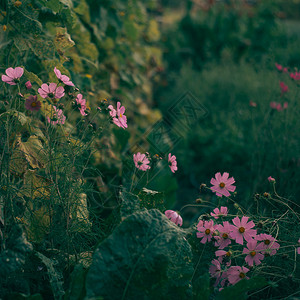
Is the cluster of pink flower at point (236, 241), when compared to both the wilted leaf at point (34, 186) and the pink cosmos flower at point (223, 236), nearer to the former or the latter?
the pink cosmos flower at point (223, 236)

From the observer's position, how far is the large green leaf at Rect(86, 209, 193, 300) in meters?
1.07

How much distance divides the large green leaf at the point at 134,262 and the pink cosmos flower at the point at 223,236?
20 cm

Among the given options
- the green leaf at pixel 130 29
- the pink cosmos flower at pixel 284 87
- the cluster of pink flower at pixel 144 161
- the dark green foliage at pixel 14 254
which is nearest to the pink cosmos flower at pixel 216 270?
the cluster of pink flower at pixel 144 161

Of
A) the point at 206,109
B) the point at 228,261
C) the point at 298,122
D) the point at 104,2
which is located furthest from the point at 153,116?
the point at 228,261

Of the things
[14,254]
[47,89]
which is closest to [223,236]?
[14,254]

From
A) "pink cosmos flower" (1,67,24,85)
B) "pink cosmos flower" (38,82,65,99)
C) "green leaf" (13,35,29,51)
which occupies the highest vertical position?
"pink cosmos flower" (1,67,24,85)

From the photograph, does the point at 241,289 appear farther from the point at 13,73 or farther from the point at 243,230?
the point at 13,73

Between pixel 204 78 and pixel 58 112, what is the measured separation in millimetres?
3693

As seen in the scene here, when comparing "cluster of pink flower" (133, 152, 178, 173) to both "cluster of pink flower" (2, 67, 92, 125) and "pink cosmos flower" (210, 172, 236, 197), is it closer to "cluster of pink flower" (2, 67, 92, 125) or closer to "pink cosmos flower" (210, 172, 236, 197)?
"pink cosmos flower" (210, 172, 236, 197)

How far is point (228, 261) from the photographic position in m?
1.32

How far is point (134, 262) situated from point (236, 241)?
36cm

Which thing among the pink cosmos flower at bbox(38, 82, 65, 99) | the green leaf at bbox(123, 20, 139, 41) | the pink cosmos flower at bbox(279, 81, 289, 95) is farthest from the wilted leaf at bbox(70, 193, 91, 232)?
the green leaf at bbox(123, 20, 139, 41)

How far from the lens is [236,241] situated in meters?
1.22

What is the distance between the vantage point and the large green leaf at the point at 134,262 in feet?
3.51
